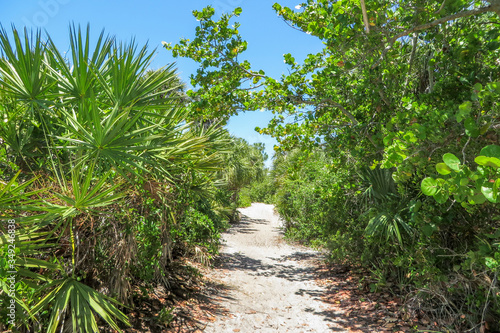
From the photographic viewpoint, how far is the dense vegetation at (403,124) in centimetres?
281

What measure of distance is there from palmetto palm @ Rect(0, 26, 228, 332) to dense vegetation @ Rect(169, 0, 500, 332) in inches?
85.2

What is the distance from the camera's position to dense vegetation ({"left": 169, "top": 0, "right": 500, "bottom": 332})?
281 cm

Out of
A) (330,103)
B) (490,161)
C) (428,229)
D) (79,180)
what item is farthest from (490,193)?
(330,103)

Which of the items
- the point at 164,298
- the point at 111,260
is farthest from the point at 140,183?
the point at 164,298

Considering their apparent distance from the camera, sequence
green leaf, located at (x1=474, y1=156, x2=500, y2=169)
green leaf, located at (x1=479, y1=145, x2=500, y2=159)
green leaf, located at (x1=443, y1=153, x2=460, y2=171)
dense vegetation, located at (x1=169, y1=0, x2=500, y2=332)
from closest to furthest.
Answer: green leaf, located at (x1=474, y1=156, x2=500, y2=169)
green leaf, located at (x1=479, y1=145, x2=500, y2=159)
green leaf, located at (x1=443, y1=153, x2=460, y2=171)
dense vegetation, located at (x1=169, y1=0, x2=500, y2=332)

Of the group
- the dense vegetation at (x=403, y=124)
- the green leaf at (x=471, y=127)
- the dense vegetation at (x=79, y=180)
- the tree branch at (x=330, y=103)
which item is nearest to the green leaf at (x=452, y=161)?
the dense vegetation at (x=403, y=124)

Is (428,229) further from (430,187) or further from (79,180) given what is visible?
(79,180)

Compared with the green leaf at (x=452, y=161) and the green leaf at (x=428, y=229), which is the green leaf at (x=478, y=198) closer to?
the green leaf at (x=452, y=161)

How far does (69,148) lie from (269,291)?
510 centimetres

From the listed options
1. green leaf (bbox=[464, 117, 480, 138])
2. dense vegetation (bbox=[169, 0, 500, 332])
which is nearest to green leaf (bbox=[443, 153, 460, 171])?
dense vegetation (bbox=[169, 0, 500, 332])

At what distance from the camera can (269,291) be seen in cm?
629

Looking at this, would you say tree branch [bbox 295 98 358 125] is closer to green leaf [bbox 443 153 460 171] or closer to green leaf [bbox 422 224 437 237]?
green leaf [bbox 422 224 437 237]

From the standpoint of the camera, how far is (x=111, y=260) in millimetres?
3477

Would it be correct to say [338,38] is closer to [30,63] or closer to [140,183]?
[140,183]
